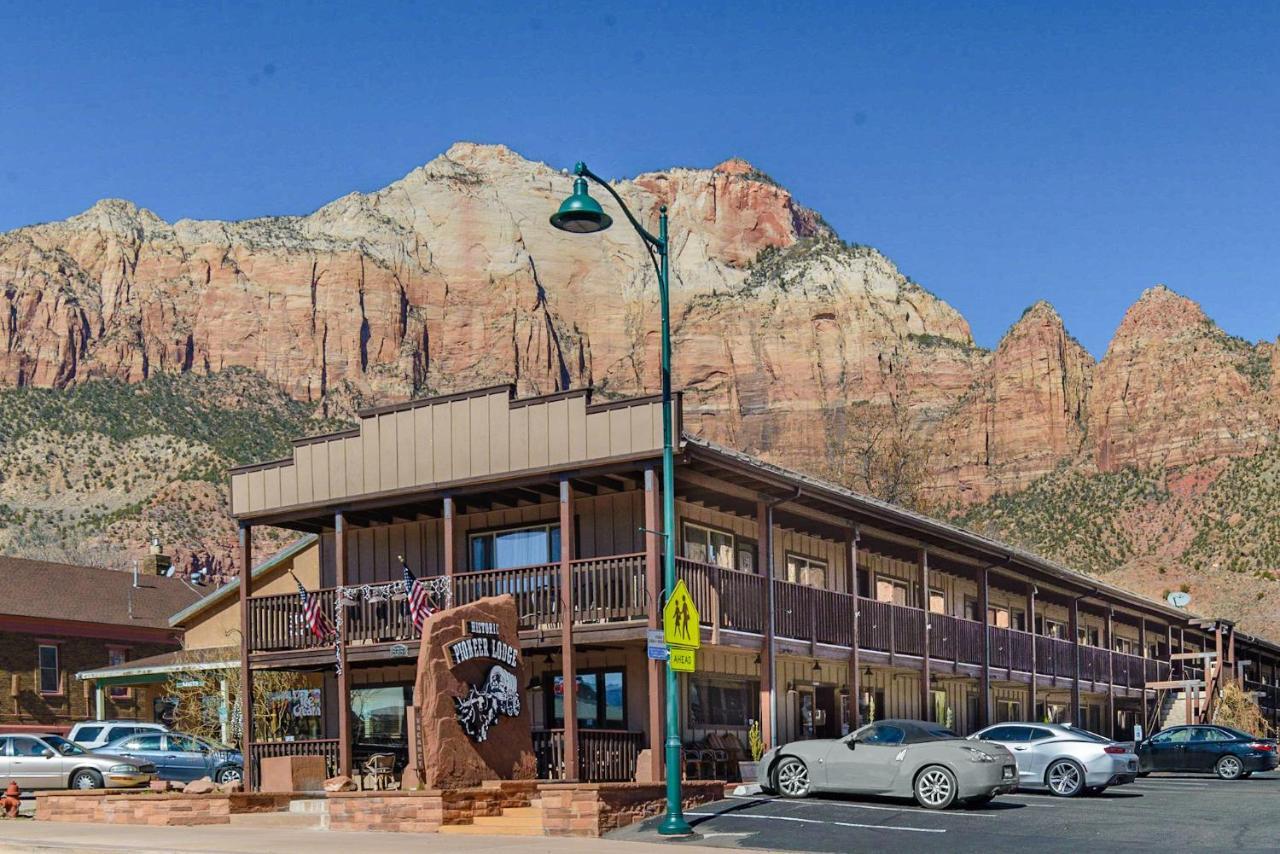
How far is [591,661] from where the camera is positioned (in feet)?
97.6

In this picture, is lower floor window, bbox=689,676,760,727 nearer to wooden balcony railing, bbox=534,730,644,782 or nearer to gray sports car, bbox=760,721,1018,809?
wooden balcony railing, bbox=534,730,644,782

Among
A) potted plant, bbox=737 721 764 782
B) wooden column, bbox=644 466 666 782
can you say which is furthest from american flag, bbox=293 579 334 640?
potted plant, bbox=737 721 764 782

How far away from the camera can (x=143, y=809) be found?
82.0 ft

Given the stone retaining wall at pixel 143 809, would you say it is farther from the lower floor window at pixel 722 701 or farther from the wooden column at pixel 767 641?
the wooden column at pixel 767 641

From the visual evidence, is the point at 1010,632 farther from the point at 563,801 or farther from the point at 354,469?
the point at 563,801

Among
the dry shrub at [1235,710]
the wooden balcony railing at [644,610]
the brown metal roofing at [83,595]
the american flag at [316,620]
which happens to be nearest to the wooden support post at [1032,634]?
the wooden balcony railing at [644,610]

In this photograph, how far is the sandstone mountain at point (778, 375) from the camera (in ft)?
385

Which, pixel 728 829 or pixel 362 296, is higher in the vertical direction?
pixel 362 296

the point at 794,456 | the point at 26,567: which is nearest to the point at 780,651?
the point at 26,567

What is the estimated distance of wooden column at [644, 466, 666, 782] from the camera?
2647cm

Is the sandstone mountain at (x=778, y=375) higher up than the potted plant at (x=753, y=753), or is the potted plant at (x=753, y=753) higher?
the sandstone mountain at (x=778, y=375)

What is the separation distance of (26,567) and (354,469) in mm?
24434

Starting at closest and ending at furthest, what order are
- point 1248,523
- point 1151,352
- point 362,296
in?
point 1248,523, point 1151,352, point 362,296

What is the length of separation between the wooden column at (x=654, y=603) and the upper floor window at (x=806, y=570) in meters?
6.68
